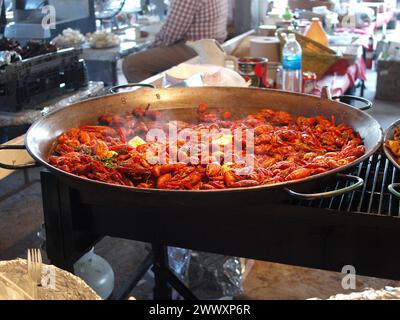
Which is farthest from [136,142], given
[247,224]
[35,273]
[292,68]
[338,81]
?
[338,81]

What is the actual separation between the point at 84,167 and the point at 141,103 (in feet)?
2.27

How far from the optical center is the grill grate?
140 centimetres

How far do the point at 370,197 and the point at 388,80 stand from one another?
18.6 feet

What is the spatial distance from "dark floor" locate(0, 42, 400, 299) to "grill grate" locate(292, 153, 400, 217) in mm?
1536

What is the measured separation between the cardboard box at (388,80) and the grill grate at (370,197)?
17.5 feet

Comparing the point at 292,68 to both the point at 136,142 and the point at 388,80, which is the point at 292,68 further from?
the point at 388,80

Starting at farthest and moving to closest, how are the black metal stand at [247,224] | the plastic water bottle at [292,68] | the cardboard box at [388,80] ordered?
the cardboard box at [388,80], the plastic water bottle at [292,68], the black metal stand at [247,224]

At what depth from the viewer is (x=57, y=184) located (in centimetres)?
159

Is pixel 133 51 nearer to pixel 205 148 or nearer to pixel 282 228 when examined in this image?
pixel 205 148

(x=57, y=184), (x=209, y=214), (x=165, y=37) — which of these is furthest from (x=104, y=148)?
(x=165, y=37)

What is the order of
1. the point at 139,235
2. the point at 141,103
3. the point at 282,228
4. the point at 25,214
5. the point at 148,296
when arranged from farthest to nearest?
the point at 25,214 → the point at 148,296 → the point at 141,103 → the point at 139,235 → the point at 282,228

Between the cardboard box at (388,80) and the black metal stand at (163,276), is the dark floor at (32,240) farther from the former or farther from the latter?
the cardboard box at (388,80)

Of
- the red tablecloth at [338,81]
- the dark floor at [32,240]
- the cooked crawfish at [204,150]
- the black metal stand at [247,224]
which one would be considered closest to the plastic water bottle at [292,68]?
the red tablecloth at [338,81]

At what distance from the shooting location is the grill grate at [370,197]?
55.3 inches
